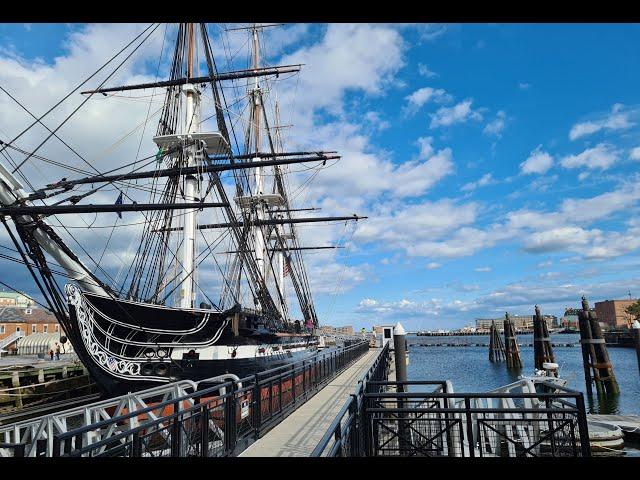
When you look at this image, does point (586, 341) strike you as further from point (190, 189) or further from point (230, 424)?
point (230, 424)

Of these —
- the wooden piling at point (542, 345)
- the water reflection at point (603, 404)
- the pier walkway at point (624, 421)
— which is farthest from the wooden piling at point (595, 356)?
the pier walkway at point (624, 421)

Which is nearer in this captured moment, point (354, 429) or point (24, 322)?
point (354, 429)

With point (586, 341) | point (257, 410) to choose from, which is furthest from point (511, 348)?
point (257, 410)

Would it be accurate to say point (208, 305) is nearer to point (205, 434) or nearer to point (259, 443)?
point (259, 443)

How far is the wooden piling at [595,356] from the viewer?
29891 mm

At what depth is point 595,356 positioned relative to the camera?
102 feet

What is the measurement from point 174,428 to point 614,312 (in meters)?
154

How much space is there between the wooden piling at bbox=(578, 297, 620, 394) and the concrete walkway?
23073 millimetres

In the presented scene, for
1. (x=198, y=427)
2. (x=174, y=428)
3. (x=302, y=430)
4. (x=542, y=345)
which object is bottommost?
(x=542, y=345)

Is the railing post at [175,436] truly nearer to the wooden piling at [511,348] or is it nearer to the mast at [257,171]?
the mast at [257,171]
